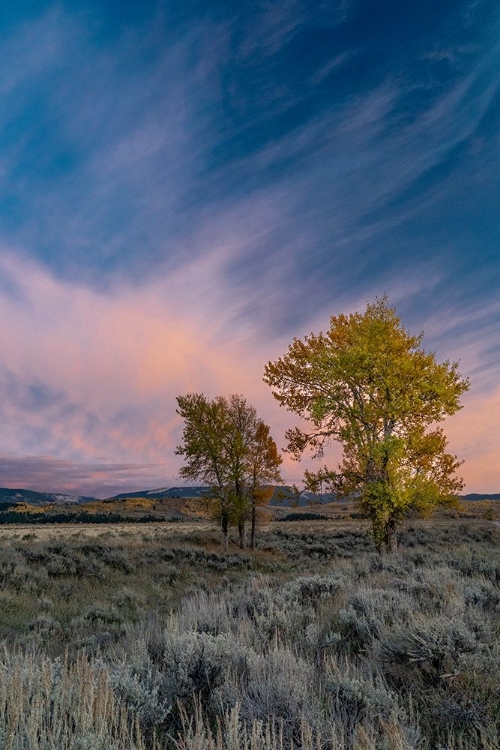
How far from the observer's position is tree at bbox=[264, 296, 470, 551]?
1374 centimetres

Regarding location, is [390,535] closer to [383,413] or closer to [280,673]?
[383,413]

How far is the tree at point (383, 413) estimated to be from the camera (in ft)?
45.1

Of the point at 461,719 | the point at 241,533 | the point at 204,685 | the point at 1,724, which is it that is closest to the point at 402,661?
the point at 461,719

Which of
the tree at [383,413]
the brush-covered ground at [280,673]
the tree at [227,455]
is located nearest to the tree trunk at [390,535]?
the tree at [383,413]

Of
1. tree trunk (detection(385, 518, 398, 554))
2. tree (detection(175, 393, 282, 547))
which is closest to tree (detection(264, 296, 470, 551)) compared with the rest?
tree trunk (detection(385, 518, 398, 554))

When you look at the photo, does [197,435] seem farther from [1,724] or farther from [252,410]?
[1,724]

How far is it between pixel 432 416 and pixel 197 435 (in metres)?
16.5

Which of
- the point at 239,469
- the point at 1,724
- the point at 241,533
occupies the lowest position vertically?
the point at 241,533

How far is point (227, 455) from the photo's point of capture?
2803 cm

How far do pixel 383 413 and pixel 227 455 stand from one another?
15.6 metres

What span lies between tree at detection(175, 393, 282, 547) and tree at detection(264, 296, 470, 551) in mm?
12989

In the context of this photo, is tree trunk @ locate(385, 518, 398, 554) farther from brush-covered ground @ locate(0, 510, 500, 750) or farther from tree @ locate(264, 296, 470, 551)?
brush-covered ground @ locate(0, 510, 500, 750)

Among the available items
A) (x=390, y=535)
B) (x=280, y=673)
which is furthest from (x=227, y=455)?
(x=280, y=673)

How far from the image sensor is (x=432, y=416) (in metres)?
14.5
